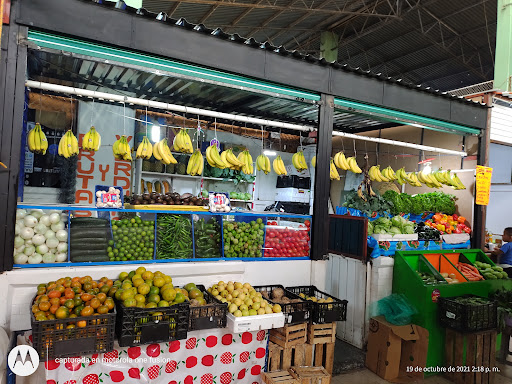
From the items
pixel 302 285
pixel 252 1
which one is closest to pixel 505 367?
pixel 302 285

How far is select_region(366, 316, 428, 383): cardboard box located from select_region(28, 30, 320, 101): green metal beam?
9.95ft

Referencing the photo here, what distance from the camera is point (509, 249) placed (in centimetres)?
607

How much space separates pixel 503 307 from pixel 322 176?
10.5ft

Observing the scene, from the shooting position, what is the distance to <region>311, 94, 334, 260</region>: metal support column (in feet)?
14.4

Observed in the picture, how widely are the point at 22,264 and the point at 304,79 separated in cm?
352

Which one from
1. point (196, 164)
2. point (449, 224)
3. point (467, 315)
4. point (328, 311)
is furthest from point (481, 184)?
point (196, 164)

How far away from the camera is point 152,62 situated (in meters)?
Result: 3.57

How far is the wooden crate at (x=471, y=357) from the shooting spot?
13.9 feet

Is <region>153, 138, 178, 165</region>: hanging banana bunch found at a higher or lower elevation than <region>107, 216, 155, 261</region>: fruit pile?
higher

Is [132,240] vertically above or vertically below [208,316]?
above

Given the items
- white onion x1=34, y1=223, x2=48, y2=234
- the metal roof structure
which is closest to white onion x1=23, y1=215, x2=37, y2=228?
white onion x1=34, y1=223, x2=48, y2=234

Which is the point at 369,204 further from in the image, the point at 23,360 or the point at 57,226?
the point at 23,360

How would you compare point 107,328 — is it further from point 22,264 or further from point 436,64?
point 436,64

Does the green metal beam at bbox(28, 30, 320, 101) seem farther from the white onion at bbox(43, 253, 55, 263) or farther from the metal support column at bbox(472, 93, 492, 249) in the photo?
the metal support column at bbox(472, 93, 492, 249)
